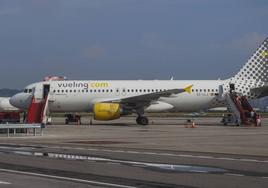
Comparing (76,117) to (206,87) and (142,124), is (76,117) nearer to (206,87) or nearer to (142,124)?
(142,124)

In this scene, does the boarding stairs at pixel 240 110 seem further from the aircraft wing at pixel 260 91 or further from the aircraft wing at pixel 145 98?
the aircraft wing at pixel 145 98

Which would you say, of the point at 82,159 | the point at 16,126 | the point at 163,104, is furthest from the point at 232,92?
the point at 82,159

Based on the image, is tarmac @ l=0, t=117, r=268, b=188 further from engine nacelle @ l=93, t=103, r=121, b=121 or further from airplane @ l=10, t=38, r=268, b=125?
airplane @ l=10, t=38, r=268, b=125

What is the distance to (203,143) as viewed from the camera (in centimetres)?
2464

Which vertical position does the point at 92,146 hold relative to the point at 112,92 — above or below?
below

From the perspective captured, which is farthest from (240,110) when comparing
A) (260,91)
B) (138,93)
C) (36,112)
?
(36,112)

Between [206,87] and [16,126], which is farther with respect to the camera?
Result: [206,87]

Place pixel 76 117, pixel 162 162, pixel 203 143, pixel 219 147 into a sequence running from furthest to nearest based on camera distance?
pixel 76 117, pixel 203 143, pixel 219 147, pixel 162 162

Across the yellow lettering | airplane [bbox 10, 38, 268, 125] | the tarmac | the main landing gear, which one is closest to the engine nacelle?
airplane [bbox 10, 38, 268, 125]

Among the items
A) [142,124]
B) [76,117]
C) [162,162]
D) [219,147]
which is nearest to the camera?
[162,162]

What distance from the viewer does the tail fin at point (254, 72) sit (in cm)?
4931

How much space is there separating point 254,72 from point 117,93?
39.7ft

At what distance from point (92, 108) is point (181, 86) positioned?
743cm

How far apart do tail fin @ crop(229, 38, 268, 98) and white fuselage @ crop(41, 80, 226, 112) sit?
206cm
